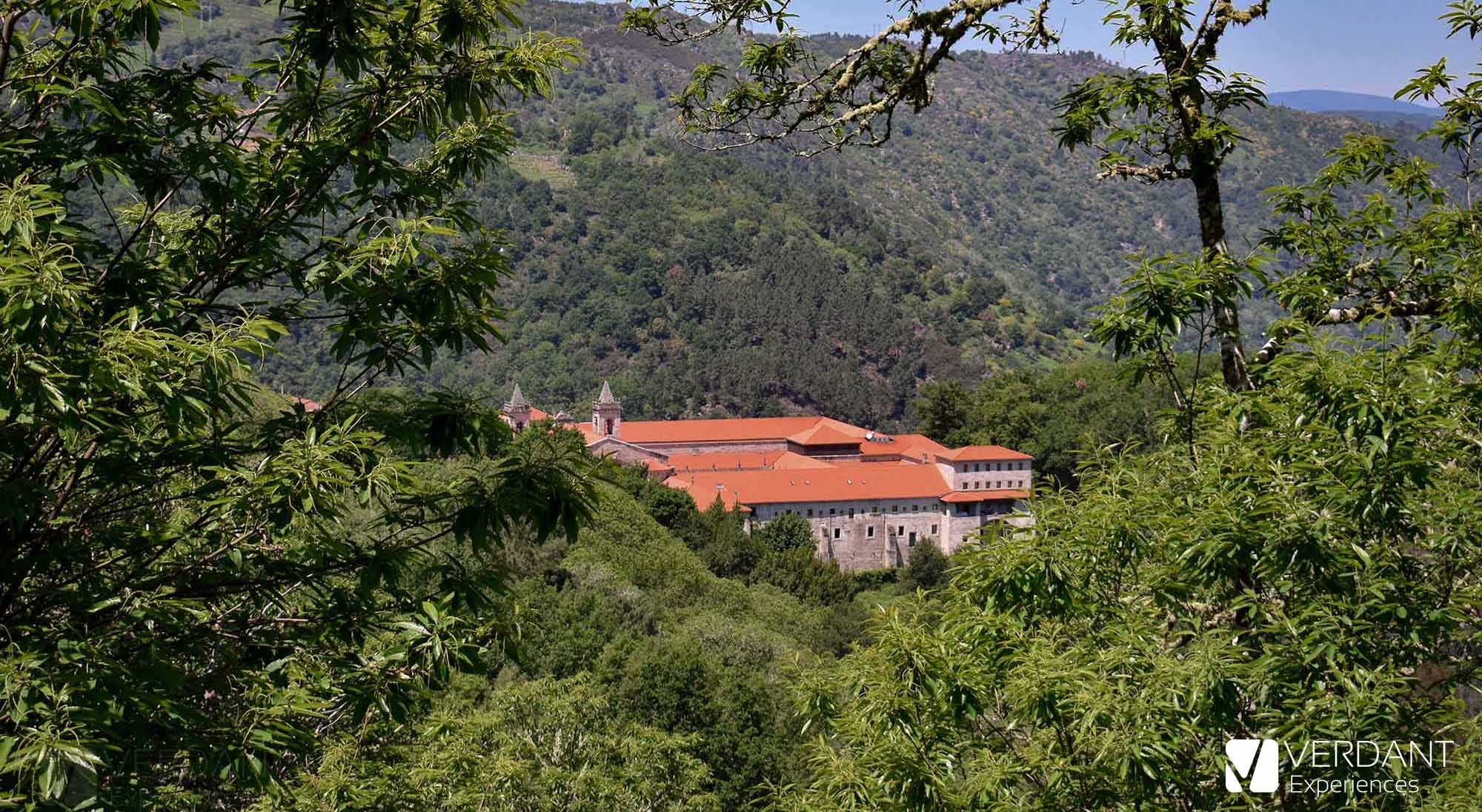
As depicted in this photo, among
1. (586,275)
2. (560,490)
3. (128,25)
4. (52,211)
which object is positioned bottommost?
(586,275)

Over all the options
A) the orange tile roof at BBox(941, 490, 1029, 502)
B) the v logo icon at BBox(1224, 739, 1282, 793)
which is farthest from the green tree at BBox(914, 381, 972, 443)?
the v logo icon at BBox(1224, 739, 1282, 793)

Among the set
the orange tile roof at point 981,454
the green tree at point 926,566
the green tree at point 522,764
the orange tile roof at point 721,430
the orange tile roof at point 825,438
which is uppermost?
the green tree at point 522,764

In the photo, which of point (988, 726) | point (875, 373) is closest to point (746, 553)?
point (988, 726)

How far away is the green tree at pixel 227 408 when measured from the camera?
2980 mm

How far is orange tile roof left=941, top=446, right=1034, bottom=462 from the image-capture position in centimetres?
5872

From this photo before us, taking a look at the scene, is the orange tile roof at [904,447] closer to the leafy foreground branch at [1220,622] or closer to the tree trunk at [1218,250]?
the tree trunk at [1218,250]

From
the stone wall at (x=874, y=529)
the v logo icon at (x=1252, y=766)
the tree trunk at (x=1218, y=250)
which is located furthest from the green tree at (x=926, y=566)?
Answer: the v logo icon at (x=1252, y=766)

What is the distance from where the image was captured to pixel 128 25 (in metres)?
3.66

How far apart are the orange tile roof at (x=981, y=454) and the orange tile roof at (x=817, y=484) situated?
1.46 metres

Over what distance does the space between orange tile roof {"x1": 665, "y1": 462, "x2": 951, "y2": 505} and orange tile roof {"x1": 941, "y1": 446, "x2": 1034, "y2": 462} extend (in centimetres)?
146

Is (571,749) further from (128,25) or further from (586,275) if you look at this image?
(586,275)

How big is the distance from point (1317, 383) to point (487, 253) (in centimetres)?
300

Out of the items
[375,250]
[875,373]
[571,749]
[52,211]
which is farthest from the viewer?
[875,373]

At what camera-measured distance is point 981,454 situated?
59.4 m
